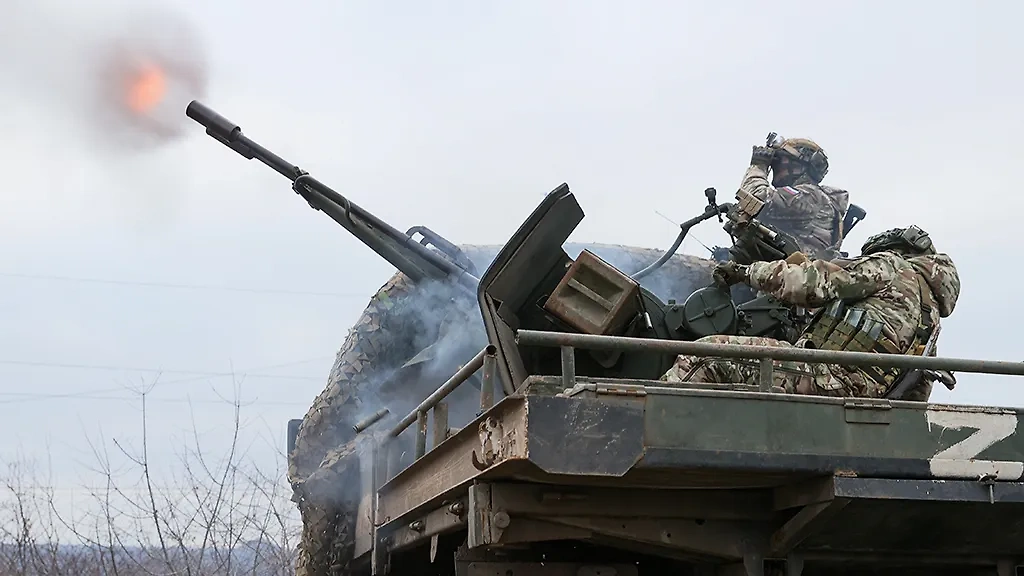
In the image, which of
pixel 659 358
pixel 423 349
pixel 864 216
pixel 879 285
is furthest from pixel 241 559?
pixel 879 285

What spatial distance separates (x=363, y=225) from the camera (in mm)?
10047

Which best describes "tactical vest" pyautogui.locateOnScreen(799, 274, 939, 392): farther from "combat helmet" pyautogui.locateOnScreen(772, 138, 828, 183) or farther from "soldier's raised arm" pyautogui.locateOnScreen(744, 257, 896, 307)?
"combat helmet" pyautogui.locateOnScreen(772, 138, 828, 183)

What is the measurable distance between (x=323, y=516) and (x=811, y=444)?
4.72m

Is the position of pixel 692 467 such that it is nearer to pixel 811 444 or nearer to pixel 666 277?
pixel 811 444

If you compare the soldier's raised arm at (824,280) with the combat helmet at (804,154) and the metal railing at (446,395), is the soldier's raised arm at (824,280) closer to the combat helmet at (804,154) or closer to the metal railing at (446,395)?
the metal railing at (446,395)

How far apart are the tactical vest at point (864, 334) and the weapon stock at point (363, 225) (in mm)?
4010

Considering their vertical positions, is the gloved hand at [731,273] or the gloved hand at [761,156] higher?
the gloved hand at [761,156]

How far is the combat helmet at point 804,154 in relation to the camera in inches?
375

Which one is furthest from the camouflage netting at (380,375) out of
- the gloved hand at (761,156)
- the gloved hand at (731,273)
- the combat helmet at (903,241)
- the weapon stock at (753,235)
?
the combat helmet at (903,241)

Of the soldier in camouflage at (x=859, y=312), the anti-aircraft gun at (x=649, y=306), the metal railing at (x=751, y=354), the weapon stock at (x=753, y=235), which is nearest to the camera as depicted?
the metal railing at (x=751, y=354)

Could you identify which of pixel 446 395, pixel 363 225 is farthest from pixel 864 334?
pixel 363 225

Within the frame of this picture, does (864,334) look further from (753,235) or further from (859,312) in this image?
(753,235)

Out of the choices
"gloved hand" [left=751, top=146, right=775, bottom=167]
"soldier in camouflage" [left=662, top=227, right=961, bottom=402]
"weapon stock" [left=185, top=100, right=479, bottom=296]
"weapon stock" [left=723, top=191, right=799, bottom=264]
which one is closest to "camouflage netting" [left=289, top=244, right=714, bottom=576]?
"weapon stock" [left=185, top=100, right=479, bottom=296]

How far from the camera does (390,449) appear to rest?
7.35 m
